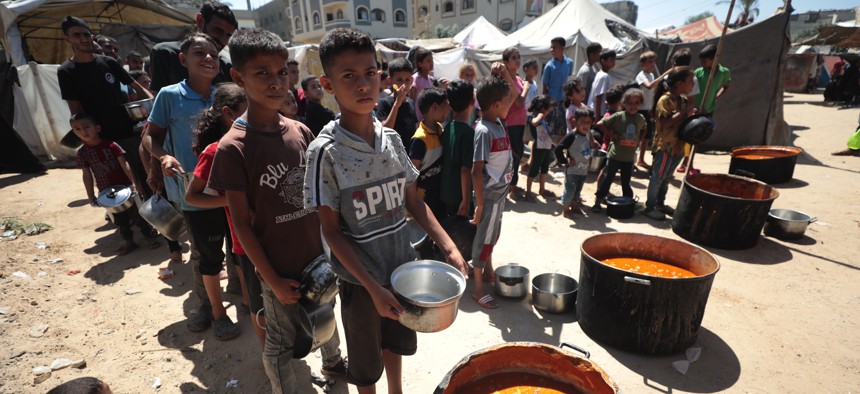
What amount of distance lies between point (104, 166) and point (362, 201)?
4.84 metres

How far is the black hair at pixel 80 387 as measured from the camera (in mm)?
1518

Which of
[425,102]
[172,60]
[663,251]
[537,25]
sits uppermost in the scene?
[537,25]

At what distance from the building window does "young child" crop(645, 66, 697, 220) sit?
43.9m

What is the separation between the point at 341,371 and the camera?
106 inches

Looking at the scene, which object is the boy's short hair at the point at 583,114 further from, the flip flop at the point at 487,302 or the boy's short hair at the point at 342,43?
the boy's short hair at the point at 342,43

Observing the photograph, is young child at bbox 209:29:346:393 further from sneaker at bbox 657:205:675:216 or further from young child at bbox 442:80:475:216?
sneaker at bbox 657:205:675:216

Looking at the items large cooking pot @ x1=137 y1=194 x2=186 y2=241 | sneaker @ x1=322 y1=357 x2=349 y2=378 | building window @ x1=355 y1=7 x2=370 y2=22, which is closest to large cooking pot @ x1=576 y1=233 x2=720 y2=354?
sneaker @ x1=322 y1=357 x2=349 y2=378

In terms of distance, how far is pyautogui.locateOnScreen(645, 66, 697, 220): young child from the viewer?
5.06m

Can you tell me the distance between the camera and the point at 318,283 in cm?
195

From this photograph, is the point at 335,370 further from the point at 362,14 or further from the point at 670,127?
A: the point at 362,14

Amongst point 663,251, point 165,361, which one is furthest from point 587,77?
point 165,361

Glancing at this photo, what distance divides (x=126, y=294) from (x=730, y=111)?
462 inches

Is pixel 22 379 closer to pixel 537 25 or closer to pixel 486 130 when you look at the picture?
pixel 486 130

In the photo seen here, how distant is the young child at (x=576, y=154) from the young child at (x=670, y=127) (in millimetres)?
863
